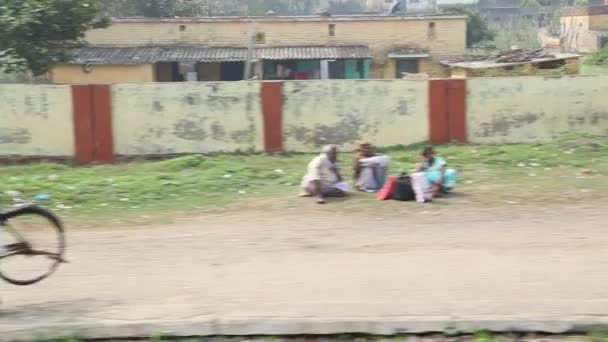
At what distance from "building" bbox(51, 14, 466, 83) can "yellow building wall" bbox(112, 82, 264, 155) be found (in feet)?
53.2

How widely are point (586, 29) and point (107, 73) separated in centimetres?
2761

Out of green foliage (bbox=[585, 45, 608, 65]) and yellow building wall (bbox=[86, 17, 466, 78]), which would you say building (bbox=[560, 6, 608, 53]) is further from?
Result: yellow building wall (bbox=[86, 17, 466, 78])

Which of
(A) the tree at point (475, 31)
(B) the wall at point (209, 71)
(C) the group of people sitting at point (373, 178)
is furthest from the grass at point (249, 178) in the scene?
(A) the tree at point (475, 31)

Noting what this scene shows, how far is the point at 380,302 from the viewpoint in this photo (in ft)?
17.2

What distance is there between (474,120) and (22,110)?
9.04m

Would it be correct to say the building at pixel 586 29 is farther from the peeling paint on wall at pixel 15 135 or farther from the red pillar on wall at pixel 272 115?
the peeling paint on wall at pixel 15 135

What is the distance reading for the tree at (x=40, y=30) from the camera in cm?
1917

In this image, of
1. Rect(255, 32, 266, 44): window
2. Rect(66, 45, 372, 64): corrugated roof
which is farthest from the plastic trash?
Rect(255, 32, 266, 44): window

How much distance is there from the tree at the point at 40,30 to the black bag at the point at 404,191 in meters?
12.6

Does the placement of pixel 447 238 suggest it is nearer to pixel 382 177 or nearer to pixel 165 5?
pixel 382 177

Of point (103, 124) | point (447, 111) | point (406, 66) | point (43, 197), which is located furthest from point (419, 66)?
point (43, 197)

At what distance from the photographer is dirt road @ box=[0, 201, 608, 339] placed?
482 cm

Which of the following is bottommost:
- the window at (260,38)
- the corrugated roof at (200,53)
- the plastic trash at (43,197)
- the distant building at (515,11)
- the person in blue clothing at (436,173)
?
the plastic trash at (43,197)

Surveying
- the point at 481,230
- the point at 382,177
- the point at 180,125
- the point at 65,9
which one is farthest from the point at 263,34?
the point at 481,230
